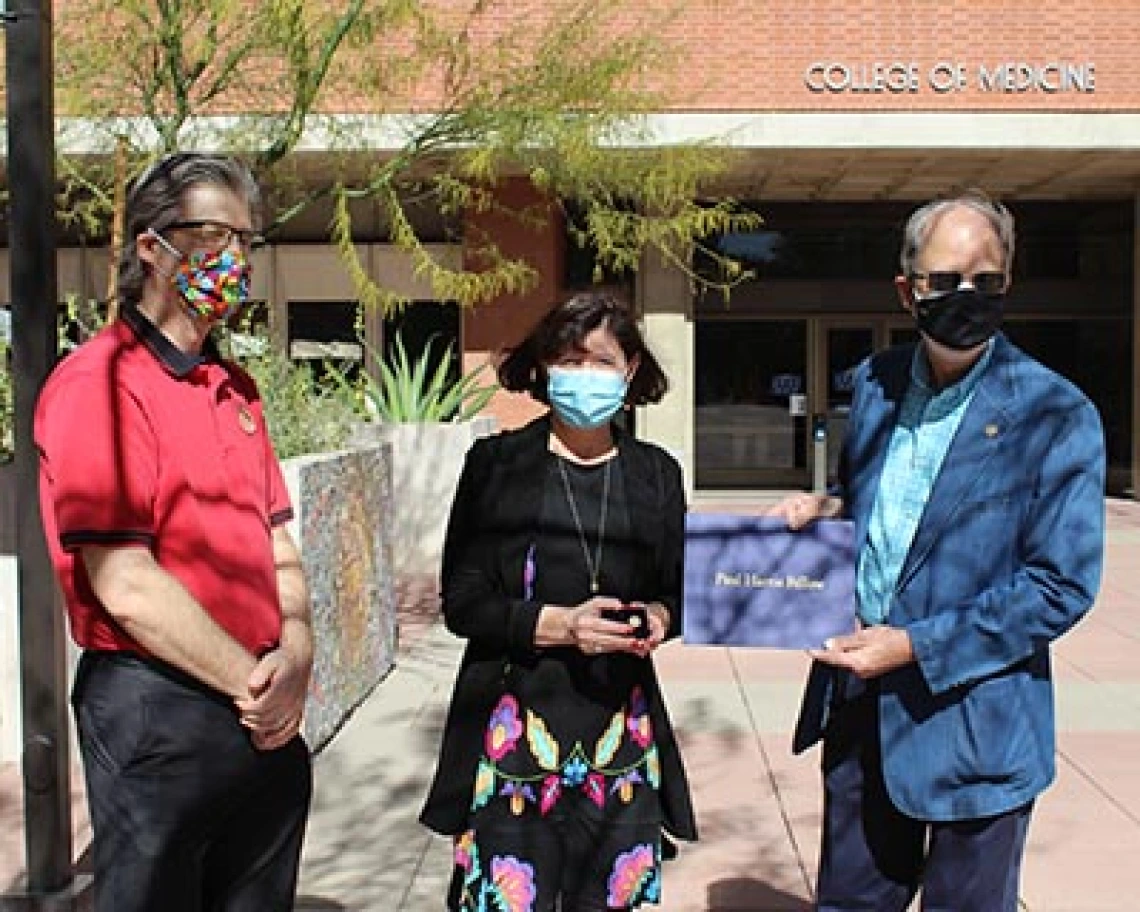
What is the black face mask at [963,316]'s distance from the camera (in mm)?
2781

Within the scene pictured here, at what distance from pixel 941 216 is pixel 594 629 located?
114 centimetres

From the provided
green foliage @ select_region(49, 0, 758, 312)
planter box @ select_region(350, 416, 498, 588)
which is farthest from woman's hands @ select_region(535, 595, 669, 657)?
planter box @ select_region(350, 416, 498, 588)

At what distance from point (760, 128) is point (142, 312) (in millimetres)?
15588

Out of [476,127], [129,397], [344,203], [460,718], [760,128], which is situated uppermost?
[760,128]

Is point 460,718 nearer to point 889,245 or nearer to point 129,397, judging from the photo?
point 129,397

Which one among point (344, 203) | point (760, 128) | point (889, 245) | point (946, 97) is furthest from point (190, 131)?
point (889, 245)

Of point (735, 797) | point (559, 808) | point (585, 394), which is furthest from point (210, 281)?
point (735, 797)

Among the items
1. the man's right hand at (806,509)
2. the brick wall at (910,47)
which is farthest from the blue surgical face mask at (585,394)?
the brick wall at (910,47)

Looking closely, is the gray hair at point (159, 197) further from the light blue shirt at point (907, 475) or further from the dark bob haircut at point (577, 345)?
the light blue shirt at point (907, 475)

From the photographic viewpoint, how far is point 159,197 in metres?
2.70

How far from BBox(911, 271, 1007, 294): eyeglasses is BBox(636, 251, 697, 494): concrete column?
53.5ft

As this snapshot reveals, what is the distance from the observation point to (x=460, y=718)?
322cm

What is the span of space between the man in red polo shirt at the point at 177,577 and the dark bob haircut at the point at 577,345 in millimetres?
744

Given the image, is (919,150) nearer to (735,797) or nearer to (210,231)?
(735,797)
